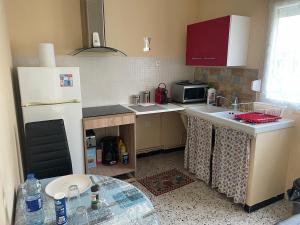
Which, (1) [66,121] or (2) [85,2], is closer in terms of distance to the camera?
(1) [66,121]

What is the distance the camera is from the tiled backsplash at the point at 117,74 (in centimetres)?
291

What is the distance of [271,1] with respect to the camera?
2352 millimetres

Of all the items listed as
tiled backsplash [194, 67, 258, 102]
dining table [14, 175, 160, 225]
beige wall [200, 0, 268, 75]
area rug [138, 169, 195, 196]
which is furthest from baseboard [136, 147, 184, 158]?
dining table [14, 175, 160, 225]

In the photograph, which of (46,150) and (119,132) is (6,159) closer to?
(46,150)

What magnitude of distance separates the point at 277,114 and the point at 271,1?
1.19 m

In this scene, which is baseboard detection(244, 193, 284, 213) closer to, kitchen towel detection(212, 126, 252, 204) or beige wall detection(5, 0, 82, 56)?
kitchen towel detection(212, 126, 252, 204)

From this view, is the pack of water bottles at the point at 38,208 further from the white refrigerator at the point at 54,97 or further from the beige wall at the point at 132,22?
the beige wall at the point at 132,22

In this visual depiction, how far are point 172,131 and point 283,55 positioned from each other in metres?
1.93

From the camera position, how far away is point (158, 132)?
3588mm

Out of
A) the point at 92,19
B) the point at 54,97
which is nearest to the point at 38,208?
the point at 54,97

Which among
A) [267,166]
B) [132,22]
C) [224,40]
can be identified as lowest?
[267,166]

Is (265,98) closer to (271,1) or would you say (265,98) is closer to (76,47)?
(271,1)

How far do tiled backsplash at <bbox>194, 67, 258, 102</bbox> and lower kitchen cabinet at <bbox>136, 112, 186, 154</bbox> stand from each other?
799 millimetres

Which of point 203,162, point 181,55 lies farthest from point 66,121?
point 181,55
